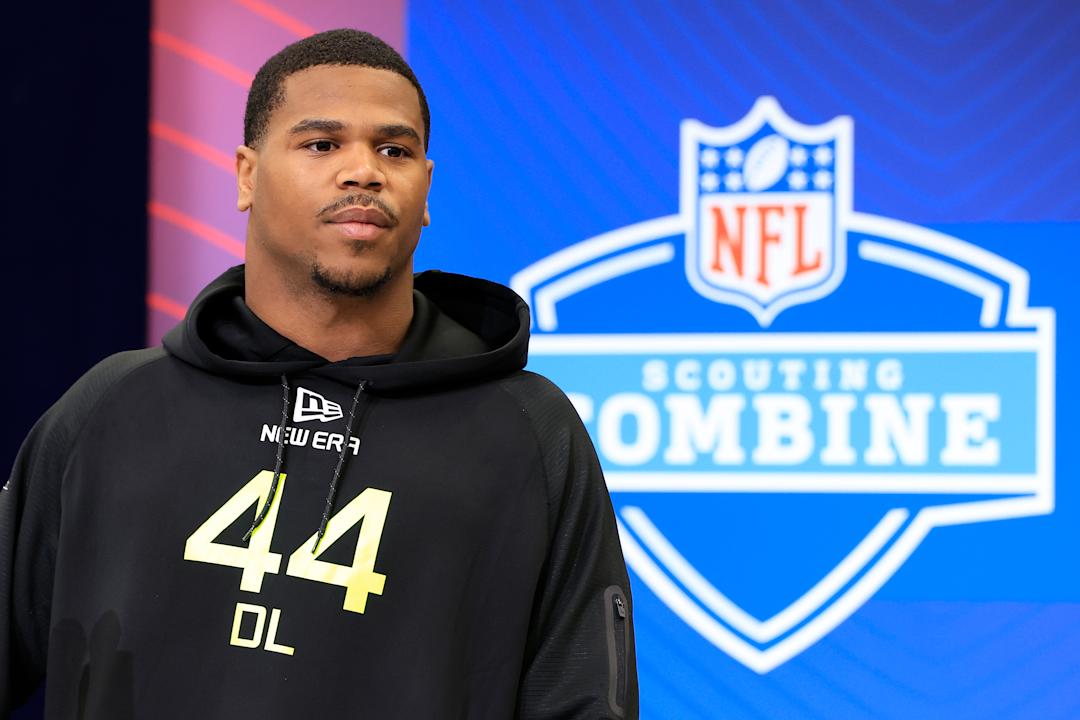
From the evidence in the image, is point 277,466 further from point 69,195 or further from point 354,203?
point 69,195

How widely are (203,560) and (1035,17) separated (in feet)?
6.07

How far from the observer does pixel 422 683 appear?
39.6 inches

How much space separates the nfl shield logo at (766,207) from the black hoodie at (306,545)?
47.0 inches

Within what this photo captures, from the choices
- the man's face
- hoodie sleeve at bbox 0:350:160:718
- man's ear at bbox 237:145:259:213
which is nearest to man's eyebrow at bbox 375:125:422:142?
the man's face

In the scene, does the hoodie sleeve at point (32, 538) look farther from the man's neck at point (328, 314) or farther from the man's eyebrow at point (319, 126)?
the man's eyebrow at point (319, 126)

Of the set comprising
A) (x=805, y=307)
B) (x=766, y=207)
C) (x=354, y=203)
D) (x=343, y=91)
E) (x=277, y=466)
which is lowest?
(x=277, y=466)

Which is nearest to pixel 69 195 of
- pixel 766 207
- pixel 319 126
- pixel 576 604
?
pixel 766 207

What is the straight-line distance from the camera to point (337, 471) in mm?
1041

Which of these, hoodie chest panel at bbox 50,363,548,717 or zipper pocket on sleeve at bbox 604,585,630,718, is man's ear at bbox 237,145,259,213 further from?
zipper pocket on sleeve at bbox 604,585,630,718

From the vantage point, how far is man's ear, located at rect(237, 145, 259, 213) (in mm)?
1118

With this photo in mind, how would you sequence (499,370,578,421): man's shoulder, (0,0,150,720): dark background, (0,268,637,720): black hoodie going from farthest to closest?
(0,0,150,720): dark background, (499,370,578,421): man's shoulder, (0,268,637,720): black hoodie

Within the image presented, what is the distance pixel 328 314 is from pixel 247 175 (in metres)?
0.16

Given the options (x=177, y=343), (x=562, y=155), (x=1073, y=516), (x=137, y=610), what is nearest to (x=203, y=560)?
(x=137, y=610)

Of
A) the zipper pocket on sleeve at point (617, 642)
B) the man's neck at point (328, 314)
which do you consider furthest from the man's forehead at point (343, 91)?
Answer: the zipper pocket on sleeve at point (617, 642)
